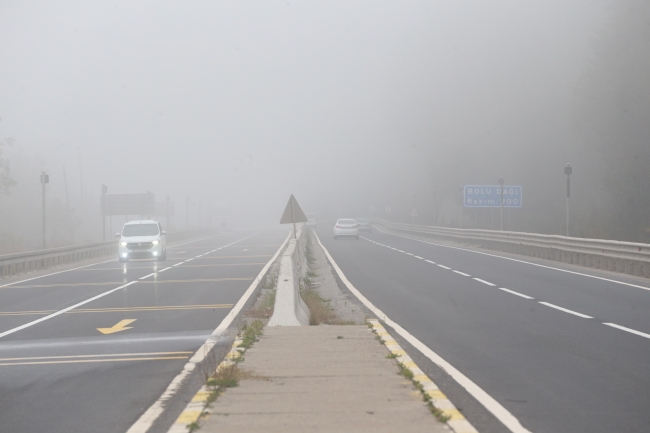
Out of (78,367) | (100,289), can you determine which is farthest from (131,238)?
(78,367)

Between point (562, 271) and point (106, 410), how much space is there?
1977 centimetres

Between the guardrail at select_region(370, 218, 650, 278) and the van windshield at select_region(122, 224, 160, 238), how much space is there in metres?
16.0

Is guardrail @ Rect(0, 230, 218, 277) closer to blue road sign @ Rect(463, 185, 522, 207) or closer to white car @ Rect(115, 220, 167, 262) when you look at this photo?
white car @ Rect(115, 220, 167, 262)

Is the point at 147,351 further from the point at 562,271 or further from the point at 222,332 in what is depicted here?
the point at 562,271

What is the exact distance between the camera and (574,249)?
27.9 m

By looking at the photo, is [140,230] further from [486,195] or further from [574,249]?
[486,195]

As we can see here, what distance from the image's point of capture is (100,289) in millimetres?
20141

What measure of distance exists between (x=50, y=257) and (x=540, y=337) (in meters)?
A: 25.8

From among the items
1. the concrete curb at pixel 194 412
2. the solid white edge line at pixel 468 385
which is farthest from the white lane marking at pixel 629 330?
the concrete curb at pixel 194 412

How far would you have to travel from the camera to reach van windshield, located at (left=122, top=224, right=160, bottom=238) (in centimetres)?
3472

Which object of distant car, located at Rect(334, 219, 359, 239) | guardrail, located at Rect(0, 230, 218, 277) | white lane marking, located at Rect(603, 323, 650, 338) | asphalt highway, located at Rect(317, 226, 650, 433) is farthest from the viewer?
distant car, located at Rect(334, 219, 359, 239)

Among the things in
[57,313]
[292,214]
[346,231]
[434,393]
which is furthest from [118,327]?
[346,231]

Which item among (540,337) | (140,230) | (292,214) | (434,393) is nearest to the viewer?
(434,393)

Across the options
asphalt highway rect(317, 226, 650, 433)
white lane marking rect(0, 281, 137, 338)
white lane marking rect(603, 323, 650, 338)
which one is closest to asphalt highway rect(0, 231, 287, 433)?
white lane marking rect(0, 281, 137, 338)
